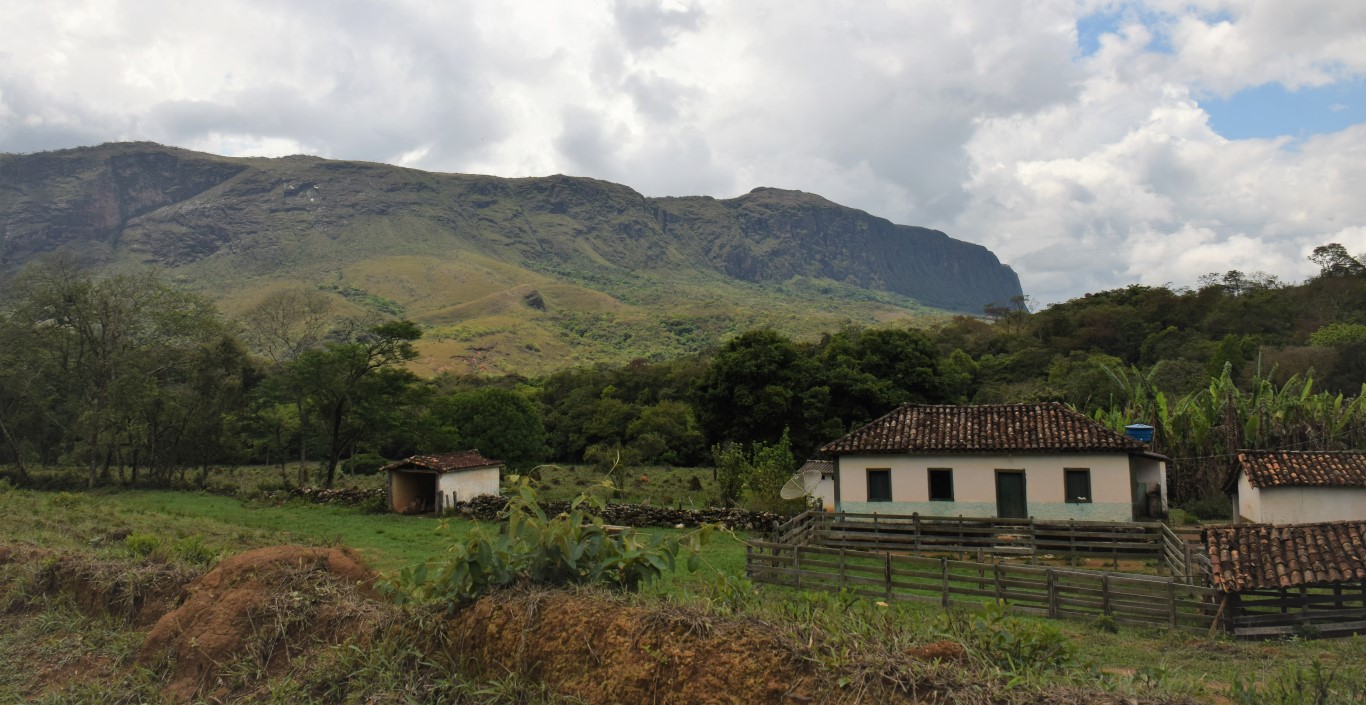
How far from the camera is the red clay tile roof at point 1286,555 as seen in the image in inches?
446

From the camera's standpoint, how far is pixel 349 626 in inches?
266

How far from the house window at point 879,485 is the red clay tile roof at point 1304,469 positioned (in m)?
8.87

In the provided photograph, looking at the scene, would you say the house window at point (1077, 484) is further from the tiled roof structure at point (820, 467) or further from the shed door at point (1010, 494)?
the tiled roof structure at point (820, 467)

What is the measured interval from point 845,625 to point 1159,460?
25.1m

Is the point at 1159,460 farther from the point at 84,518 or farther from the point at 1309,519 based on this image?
the point at 84,518

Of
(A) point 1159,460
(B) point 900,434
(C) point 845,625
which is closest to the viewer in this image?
(C) point 845,625

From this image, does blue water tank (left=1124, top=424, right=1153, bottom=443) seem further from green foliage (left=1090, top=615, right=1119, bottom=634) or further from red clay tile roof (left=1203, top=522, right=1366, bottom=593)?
green foliage (left=1090, top=615, right=1119, bottom=634)

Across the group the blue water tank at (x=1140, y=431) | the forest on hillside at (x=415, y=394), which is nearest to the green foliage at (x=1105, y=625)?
the blue water tank at (x=1140, y=431)

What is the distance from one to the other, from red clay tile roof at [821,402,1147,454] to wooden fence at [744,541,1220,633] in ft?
20.1

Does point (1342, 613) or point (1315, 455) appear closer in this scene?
point (1342, 613)

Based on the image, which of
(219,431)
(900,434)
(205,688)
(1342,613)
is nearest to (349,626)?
(205,688)

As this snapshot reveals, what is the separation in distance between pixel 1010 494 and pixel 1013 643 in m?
18.6

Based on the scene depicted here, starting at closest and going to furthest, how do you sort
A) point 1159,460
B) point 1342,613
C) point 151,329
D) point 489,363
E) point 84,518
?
point 1342,613
point 84,518
point 1159,460
point 151,329
point 489,363

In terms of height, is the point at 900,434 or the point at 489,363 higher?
the point at 489,363
